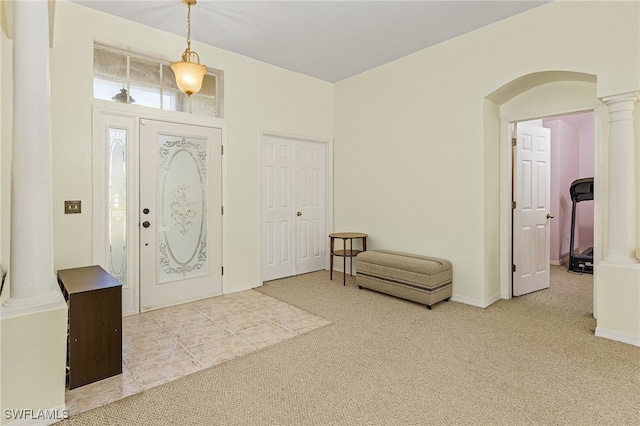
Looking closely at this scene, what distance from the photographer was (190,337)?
3.04 m

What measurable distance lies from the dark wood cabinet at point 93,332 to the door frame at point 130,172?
A: 1.03 metres

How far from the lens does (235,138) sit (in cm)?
438

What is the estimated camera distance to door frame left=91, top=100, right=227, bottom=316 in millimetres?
3357

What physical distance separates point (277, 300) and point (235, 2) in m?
3.11

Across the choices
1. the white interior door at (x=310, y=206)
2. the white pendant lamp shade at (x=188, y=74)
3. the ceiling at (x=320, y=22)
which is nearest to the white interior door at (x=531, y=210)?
the ceiling at (x=320, y=22)

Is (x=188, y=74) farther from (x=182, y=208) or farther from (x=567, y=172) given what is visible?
(x=567, y=172)

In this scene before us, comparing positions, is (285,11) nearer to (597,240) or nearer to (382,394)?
(382,394)

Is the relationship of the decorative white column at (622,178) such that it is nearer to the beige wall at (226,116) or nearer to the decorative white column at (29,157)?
the beige wall at (226,116)

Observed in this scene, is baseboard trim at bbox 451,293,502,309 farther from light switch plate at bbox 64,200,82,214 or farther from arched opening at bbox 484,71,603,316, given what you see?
light switch plate at bbox 64,200,82,214

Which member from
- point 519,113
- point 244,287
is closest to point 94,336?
point 244,287

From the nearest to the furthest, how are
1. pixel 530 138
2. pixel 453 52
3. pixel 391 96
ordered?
pixel 453 52, pixel 530 138, pixel 391 96

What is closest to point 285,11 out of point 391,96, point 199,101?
point 199,101

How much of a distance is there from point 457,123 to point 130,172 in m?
3.59

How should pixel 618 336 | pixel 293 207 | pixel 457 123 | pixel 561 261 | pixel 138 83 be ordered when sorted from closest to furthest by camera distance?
1. pixel 618 336
2. pixel 138 83
3. pixel 457 123
4. pixel 293 207
5. pixel 561 261
